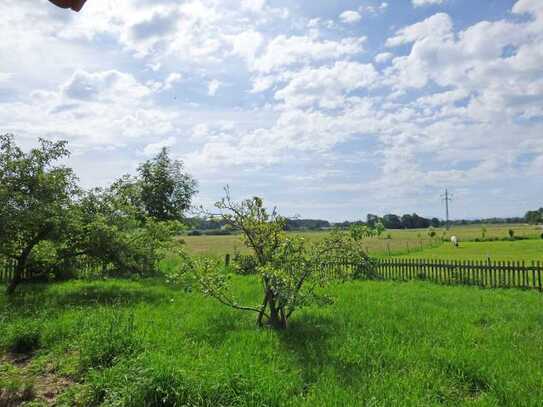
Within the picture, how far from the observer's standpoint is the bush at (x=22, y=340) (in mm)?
6756

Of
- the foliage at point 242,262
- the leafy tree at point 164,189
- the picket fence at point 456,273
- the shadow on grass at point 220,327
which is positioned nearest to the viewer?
the shadow on grass at point 220,327

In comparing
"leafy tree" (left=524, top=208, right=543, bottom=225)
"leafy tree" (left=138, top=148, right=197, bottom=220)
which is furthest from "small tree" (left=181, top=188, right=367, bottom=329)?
"leafy tree" (left=524, top=208, right=543, bottom=225)

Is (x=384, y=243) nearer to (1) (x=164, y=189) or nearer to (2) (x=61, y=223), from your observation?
(1) (x=164, y=189)

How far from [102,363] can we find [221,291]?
2.70 meters

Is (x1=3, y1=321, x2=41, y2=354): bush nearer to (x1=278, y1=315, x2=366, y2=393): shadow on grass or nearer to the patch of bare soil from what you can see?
the patch of bare soil

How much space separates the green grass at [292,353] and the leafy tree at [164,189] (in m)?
12.7

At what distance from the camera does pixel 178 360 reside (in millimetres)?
5453

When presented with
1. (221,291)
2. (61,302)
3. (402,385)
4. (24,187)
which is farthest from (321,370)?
(24,187)

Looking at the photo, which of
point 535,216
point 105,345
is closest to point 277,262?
point 105,345

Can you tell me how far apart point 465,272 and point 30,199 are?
14739mm

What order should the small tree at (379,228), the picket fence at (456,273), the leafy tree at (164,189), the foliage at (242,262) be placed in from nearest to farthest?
the small tree at (379,228)
the foliage at (242,262)
the picket fence at (456,273)
the leafy tree at (164,189)

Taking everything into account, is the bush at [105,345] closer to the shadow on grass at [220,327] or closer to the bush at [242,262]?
the shadow on grass at [220,327]

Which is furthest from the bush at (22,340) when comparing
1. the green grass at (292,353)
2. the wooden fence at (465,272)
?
the wooden fence at (465,272)

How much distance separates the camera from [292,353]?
6.13m
